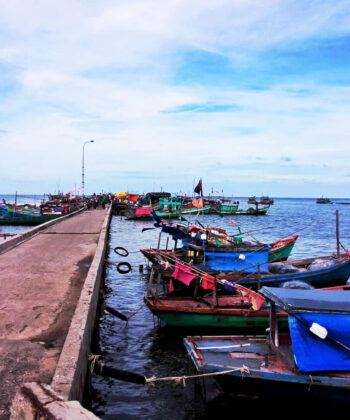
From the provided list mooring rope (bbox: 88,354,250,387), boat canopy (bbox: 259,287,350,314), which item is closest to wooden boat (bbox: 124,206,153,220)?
boat canopy (bbox: 259,287,350,314)

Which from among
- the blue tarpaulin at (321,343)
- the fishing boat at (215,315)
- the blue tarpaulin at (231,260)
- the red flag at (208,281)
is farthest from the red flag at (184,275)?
the blue tarpaulin at (231,260)

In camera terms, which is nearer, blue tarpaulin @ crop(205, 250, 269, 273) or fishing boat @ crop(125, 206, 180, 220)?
blue tarpaulin @ crop(205, 250, 269, 273)

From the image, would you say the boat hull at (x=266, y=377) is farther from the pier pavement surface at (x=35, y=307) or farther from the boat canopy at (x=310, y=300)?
the pier pavement surface at (x=35, y=307)

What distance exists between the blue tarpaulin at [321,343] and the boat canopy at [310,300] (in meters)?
0.13

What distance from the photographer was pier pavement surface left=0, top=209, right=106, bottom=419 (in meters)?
5.80

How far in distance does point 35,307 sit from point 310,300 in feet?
19.4

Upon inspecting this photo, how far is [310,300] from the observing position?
8.00 meters

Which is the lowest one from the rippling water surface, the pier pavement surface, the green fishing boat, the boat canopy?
the rippling water surface

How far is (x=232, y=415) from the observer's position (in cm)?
800

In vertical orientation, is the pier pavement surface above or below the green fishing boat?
above

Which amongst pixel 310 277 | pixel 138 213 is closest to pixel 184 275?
pixel 310 277

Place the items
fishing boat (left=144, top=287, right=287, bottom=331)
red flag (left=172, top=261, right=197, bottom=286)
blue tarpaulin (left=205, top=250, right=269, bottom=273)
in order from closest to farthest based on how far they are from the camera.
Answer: fishing boat (left=144, top=287, right=287, bottom=331) → red flag (left=172, top=261, right=197, bottom=286) → blue tarpaulin (left=205, top=250, right=269, bottom=273)

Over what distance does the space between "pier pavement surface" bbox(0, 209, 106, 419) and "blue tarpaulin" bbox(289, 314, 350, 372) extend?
14.1ft

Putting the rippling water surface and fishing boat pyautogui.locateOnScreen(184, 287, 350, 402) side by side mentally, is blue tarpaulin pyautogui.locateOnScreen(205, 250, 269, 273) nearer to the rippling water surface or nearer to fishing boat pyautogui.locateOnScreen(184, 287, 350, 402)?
the rippling water surface
